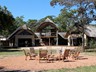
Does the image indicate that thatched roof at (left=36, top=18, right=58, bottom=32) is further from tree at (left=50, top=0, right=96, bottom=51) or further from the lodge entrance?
tree at (left=50, top=0, right=96, bottom=51)

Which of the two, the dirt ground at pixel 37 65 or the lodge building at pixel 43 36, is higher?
the lodge building at pixel 43 36

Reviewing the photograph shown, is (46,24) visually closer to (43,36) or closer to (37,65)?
(43,36)

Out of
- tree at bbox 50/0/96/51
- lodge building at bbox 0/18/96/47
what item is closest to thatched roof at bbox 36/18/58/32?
lodge building at bbox 0/18/96/47

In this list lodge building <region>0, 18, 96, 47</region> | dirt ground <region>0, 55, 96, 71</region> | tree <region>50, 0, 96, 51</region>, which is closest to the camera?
dirt ground <region>0, 55, 96, 71</region>

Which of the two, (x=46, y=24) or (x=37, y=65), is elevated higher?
(x=46, y=24)

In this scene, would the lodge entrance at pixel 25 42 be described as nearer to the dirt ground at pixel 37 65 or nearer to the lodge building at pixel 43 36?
the lodge building at pixel 43 36

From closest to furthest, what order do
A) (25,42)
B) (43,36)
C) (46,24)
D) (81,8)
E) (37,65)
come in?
(37,65) < (81,8) < (46,24) < (25,42) < (43,36)

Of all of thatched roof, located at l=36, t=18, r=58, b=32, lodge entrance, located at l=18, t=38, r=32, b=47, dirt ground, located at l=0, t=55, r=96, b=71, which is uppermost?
thatched roof, located at l=36, t=18, r=58, b=32

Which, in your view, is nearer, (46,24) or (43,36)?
(46,24)

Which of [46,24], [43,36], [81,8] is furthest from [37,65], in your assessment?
A: [43,36]

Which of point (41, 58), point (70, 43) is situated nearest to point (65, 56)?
point (41, 58)

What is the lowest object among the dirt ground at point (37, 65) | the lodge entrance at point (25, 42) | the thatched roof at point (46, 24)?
the dirt ground at point (37, 65)

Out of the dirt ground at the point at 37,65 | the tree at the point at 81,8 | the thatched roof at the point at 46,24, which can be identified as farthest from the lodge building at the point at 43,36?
the dirt ground at the point at 37,65

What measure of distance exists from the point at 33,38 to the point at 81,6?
3226 cm
